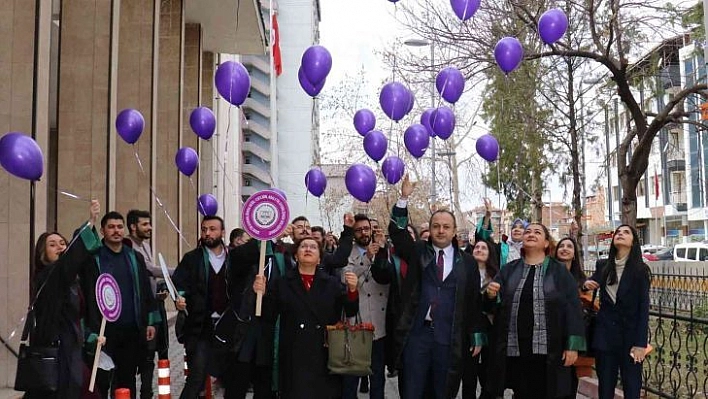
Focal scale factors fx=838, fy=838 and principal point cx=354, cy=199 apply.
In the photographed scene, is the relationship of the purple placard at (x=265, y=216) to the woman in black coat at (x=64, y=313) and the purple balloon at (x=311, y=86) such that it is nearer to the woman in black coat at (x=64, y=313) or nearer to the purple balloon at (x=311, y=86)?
the woman in black coat at (x=64, y=313)

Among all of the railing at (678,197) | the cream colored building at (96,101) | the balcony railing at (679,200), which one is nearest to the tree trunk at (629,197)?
the cream colored building at (96,101)

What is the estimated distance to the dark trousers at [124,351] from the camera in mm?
7410

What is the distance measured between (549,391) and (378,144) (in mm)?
7009

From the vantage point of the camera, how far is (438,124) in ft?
41.7

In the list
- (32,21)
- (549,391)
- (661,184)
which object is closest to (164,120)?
(32,21)

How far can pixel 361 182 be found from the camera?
1052cm

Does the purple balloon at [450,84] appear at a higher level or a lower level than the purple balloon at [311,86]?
higher

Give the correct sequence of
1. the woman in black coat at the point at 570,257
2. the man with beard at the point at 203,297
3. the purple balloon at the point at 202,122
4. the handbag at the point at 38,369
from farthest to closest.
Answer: the purple balloon at the point at 202,122 → the woman in black coat at the point at 570,257 → the man with beard at the point at 203,297 → the handbag at the point at 38,369

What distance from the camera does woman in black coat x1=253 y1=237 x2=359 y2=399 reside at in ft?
21.9

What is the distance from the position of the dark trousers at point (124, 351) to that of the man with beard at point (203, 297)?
16.2 inches

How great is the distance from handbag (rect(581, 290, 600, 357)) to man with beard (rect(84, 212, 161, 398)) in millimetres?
3966

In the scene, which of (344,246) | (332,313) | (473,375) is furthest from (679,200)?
(332,313)

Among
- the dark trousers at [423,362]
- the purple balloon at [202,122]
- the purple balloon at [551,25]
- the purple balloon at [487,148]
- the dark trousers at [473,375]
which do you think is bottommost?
the dark trousers at [473,375]

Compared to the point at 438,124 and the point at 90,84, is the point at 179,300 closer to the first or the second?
the point at 438,124
